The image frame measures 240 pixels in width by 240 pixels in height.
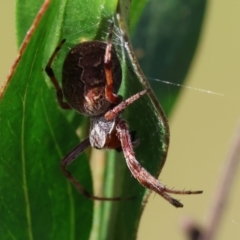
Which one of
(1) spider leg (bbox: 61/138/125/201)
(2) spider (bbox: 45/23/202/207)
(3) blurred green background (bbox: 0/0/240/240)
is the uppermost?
(2) spider (bbox: 45/23/202/207)

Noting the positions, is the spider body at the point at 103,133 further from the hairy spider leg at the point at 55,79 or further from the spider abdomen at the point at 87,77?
the hairy spider leg at the point at 55,79

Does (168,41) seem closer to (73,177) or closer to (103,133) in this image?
(103,133)

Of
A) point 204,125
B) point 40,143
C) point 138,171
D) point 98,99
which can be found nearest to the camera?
point 40,143

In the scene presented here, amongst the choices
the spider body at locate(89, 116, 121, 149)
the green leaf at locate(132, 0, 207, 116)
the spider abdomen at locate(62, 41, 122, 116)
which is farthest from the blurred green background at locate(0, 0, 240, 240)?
the spider abdomen at locate(62, 41, 122, 116)

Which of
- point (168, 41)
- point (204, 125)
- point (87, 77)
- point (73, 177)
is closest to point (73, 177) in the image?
point (73, 177)

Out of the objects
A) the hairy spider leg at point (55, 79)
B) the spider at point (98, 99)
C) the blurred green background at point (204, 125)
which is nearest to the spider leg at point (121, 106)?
the spider at point (98, 99)

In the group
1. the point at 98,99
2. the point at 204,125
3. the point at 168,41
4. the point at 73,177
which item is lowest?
the point at 204,125

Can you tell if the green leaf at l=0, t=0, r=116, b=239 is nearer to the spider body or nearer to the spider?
the spider
